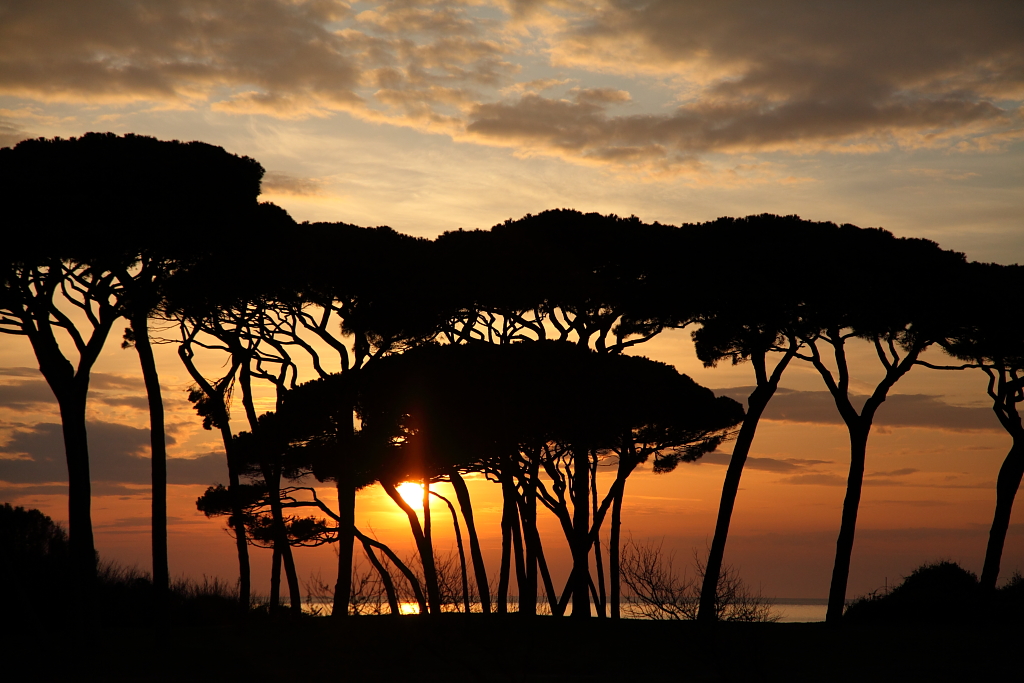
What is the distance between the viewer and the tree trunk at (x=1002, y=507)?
17672 mm

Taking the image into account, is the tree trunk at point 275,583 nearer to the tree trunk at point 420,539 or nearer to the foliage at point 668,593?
the tree trunk at point 420,539

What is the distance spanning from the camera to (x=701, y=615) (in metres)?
15.7

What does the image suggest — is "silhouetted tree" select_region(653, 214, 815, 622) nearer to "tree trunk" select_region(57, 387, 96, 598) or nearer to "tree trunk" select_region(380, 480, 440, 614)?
"tree trunk" select_region(380, 480, 440, 614)

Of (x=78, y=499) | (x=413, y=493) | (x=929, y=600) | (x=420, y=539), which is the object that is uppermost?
(x=78, y=499)

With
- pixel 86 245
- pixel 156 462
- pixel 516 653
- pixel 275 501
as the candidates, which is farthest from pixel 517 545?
pixel 86 245

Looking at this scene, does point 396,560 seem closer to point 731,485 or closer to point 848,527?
point 731,485

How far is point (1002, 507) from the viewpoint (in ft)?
58.6

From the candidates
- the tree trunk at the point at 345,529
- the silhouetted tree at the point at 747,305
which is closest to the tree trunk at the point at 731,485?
the silhouetted tree at the point at 747,305

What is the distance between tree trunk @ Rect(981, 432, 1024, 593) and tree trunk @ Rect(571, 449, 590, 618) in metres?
8.12

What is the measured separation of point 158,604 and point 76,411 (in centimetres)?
326

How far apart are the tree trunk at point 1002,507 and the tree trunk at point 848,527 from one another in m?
3.32

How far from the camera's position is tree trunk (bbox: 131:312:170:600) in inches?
523

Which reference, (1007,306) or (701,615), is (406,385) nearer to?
(701,615)

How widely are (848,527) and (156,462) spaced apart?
41.4 feet
